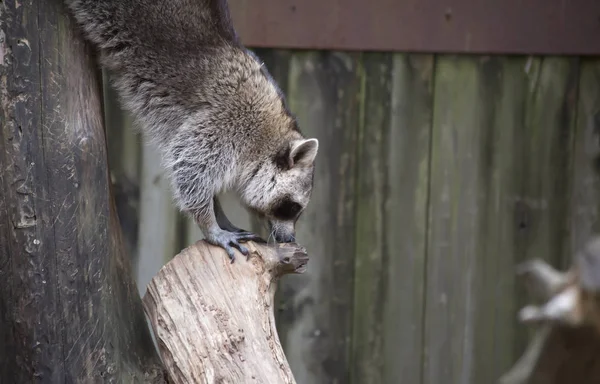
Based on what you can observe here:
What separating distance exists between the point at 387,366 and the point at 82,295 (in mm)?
2031

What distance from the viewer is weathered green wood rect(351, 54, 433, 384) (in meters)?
4.00

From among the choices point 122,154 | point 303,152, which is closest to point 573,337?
point 303,152

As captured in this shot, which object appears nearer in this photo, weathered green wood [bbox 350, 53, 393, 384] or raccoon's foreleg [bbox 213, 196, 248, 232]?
raccoon's foreleg [bbox 213, 196, 248, 232]

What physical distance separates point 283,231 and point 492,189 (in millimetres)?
1200

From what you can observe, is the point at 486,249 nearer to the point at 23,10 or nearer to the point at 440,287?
the point at 440,287

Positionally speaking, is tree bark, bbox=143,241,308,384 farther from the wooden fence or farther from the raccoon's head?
the wooden fence

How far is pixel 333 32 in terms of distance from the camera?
3.90m

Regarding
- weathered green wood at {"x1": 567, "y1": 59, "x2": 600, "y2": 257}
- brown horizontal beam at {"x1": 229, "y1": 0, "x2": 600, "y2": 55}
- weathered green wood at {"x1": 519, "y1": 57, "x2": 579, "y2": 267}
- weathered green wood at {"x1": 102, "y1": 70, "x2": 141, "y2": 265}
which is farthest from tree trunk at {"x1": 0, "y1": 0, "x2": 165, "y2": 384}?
weathered green wood at {"x1": 567, "y1": 59, "x2": 600, "y2": 257}

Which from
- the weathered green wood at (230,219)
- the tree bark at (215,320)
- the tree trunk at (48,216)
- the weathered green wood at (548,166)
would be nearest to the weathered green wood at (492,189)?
the weathered green wood at (548,166)

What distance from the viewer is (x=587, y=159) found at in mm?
3965

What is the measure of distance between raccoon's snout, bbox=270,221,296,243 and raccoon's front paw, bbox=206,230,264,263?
1.20 ft

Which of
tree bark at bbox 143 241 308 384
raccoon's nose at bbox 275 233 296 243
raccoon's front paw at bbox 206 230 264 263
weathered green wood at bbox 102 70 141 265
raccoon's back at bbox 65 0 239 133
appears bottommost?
tree bark at bbox 143 241 308 384

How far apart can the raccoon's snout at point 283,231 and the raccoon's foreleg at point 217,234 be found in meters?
0.28

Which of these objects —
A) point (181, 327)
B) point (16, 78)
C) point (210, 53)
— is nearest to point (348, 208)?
point (210, 53)
